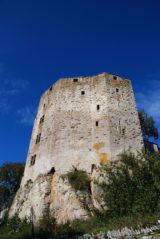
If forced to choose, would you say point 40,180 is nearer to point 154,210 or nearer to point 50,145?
point 50,145

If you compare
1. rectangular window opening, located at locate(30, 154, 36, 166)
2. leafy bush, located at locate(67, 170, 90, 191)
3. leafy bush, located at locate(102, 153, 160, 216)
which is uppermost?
rectangular window opening, located at locate(30, 154, 36, 166)

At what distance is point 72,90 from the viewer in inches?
1209

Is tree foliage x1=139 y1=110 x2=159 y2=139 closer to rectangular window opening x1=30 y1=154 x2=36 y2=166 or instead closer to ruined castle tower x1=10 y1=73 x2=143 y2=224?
ruined castle tower x1=10 y1=73 x2=143 y2=224

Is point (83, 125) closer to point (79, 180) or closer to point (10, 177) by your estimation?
point (79, 180)

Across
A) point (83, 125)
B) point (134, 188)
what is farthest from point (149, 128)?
point (134, 188)

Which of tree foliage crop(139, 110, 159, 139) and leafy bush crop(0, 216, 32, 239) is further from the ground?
Result: tree foliage crop(139, 110, 159, 139)

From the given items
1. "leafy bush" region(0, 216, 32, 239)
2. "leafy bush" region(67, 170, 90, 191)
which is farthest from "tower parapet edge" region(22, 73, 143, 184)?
"leafy bush" region(0, 216, 32, 239)

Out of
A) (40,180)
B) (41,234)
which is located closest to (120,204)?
(41,234)

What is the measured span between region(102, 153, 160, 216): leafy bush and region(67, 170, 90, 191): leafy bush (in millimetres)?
2101

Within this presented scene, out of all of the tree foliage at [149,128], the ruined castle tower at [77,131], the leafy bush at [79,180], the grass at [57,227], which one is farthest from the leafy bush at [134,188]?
the tree foliage at [149,128]

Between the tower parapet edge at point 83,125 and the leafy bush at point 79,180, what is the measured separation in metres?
0.83

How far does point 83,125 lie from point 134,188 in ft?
31.4

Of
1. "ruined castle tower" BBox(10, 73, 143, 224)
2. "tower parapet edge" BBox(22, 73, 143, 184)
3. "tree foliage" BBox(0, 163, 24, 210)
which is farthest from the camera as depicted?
"tree foliage" BBox(0, 163, 24, 210)

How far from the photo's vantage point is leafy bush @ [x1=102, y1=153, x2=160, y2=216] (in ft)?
58.9
